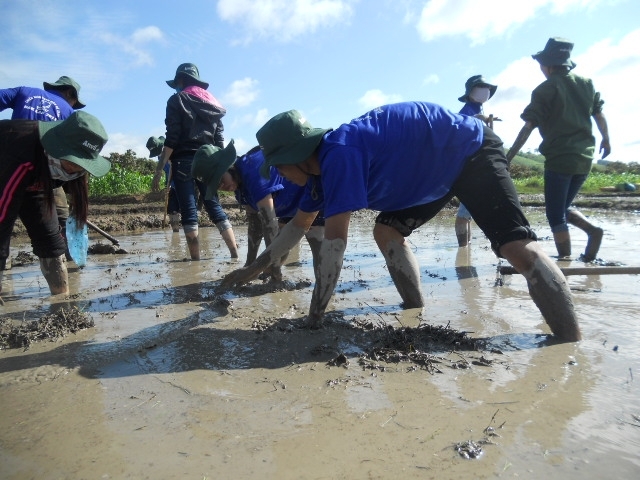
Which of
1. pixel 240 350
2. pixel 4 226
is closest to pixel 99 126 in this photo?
pixel 4 226

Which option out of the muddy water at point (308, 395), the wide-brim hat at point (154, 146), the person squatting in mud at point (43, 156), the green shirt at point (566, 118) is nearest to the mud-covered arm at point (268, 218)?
the muddy water at point (308, 395)

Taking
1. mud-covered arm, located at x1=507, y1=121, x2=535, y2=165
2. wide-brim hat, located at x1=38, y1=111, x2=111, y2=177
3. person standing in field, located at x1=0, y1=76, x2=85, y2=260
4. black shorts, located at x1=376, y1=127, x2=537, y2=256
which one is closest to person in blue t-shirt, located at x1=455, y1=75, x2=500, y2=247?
mud-covered arm, located at x1=507, y1=121, x2=535, y2=165

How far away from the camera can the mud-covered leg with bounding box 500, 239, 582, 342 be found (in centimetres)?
265

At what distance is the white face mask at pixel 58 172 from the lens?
10.7ft

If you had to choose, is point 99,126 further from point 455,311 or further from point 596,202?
point 596,202

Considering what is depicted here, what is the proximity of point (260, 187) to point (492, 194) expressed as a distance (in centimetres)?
201

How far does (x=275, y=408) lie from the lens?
200cm

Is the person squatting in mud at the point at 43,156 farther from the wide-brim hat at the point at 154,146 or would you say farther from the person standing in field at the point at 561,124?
the wide-brim hat at the point at 154,146

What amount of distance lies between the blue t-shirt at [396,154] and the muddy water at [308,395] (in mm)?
829

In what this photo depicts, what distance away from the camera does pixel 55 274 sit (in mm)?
4039

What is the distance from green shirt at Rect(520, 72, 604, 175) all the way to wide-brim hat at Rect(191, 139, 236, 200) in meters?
2.86

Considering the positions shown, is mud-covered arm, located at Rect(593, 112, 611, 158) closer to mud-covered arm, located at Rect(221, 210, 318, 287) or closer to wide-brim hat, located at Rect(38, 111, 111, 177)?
mud-covered arm, located at Rect(221, 210, 318, 287)

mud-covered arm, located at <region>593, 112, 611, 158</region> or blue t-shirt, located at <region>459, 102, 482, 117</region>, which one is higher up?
blue t-shirt, located at <region>459, 102, 482, 117</region>

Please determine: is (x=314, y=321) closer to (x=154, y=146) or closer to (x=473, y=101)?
(x=473, y=101)
